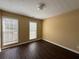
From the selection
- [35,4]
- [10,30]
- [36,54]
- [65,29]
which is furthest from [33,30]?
[35,4]

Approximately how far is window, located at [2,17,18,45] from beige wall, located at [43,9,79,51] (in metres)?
2.63

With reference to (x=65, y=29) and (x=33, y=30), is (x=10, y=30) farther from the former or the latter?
(x=65, y=29)

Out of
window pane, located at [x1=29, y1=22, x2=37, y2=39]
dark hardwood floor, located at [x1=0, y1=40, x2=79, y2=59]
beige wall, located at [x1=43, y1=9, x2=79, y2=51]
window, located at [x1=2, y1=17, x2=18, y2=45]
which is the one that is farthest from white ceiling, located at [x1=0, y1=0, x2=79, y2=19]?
window pane, located at [x1=29, y1=22, x2=37, y2=39]

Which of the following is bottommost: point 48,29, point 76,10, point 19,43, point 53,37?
point 19,43

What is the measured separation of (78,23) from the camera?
131 inches

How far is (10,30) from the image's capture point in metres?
4.36

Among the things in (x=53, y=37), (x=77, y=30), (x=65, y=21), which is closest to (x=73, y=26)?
(x=77, y=30)

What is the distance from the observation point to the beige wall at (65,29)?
137 inches

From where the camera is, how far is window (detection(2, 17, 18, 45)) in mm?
4022

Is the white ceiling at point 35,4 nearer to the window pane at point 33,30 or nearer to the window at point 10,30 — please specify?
the window at point 10,30

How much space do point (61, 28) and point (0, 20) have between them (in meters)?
3.48

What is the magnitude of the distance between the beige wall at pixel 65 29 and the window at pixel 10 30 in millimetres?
2631

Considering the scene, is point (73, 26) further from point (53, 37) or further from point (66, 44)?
point (53, 37)

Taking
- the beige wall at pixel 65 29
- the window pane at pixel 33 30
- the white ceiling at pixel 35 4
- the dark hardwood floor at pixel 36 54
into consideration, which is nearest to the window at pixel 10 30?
the dark hardwood floor at pixel 36 54
